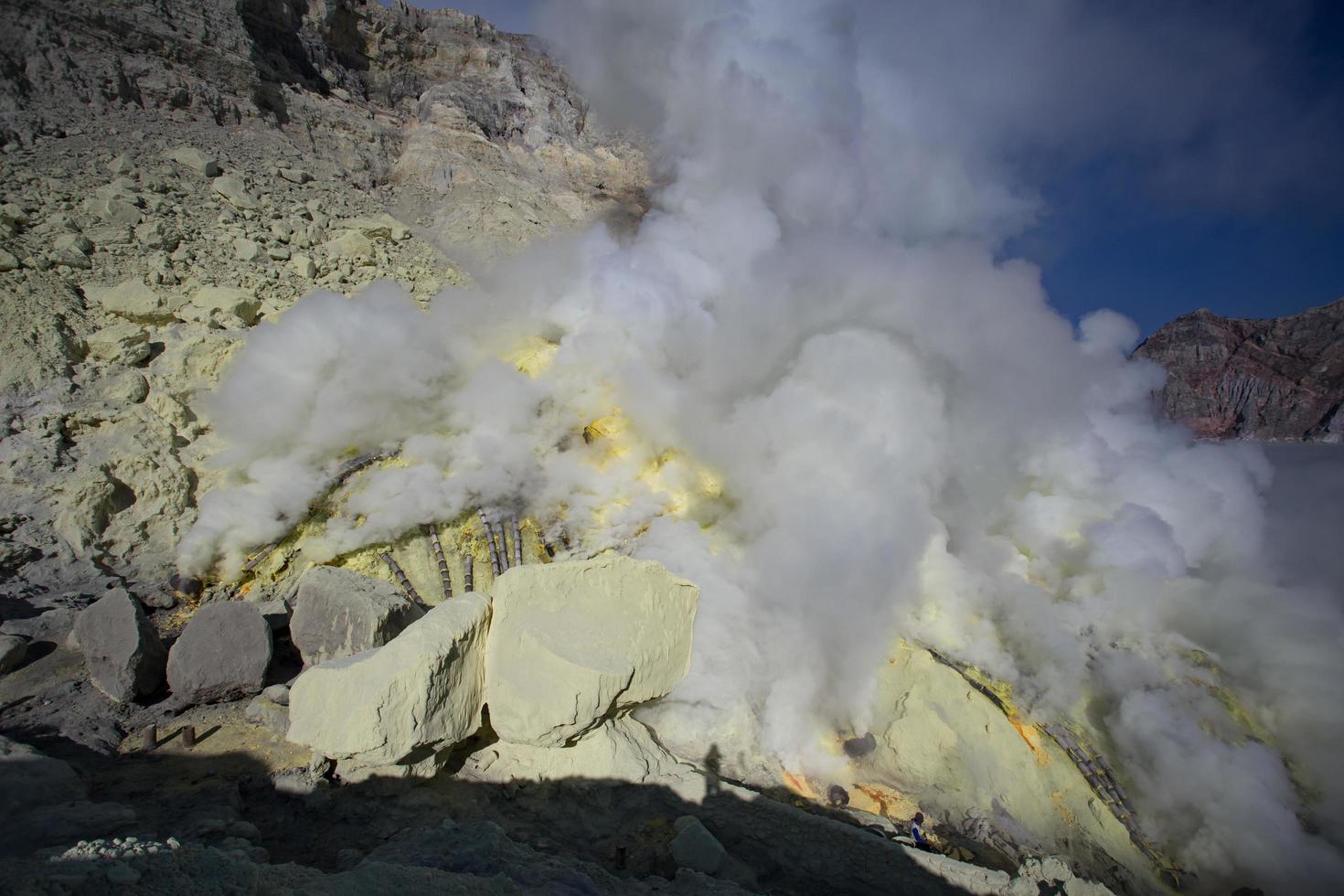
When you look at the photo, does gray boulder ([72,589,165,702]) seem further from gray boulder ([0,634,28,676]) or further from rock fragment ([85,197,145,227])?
rock fragment ([85,197,145,227])

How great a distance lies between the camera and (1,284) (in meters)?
7.08

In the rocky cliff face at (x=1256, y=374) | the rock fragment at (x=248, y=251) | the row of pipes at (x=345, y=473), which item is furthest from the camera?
the rocky cliff face at (x=1256, y=374)

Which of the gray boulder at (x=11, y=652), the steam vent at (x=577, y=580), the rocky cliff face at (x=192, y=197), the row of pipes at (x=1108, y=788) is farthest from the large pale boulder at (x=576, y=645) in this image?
the rocky cliff face at (x=192, y=197)

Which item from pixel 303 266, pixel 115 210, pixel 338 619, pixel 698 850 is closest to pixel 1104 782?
pixel 698 850

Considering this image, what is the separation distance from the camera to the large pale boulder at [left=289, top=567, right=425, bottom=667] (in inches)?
191

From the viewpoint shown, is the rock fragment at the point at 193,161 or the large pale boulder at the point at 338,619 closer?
the large pale boulder at the point at 338,619

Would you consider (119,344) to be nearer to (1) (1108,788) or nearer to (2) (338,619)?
(2) (338,619)

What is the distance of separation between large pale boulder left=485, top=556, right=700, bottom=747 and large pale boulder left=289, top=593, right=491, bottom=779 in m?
0.28

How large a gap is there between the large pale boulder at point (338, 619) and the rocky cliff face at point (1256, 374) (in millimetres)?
25262

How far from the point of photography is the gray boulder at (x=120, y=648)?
4363mm

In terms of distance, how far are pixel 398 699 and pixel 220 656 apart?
194cm

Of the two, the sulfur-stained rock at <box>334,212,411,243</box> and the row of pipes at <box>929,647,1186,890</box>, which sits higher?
the sulfur-stained rock at <box>334,212,411,243</box>

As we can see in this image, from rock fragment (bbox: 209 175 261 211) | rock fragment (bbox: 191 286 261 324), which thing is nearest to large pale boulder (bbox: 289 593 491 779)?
rock fragment (bbox: 191 286 261 324)

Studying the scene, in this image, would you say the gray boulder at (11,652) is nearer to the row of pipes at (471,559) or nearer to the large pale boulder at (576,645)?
the row of pipes at (471,559)
